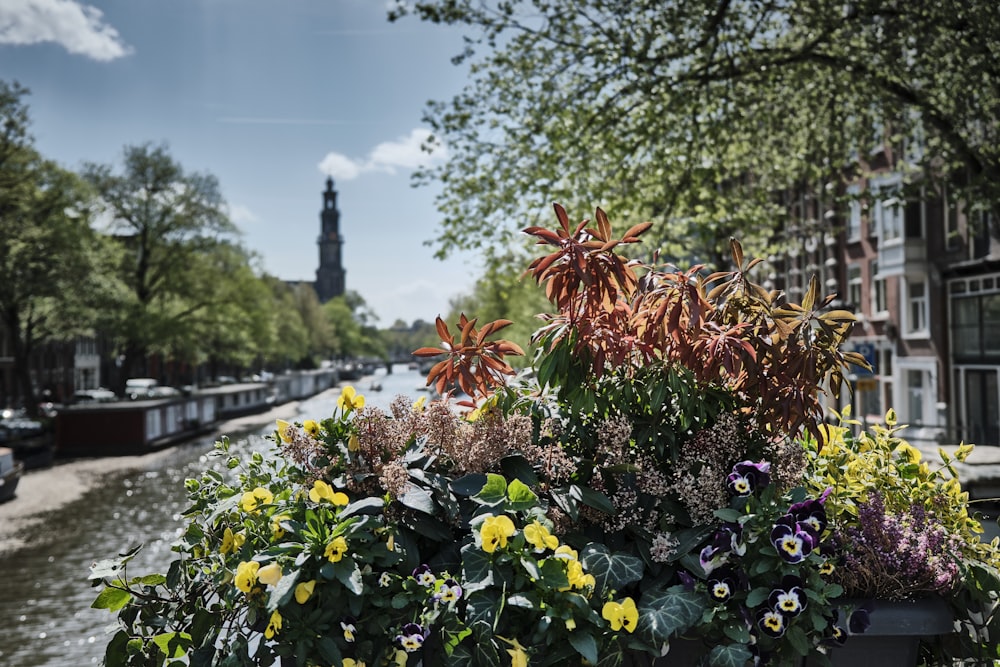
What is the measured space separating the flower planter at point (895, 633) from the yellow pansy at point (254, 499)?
166 cm

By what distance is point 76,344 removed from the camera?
65.9 m

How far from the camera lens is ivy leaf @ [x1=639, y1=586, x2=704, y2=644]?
239 centimetres

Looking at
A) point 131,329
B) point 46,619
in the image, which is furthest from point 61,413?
point 46,619

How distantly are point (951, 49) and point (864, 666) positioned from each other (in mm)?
10899

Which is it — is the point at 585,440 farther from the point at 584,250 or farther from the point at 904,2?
the point at 904,2

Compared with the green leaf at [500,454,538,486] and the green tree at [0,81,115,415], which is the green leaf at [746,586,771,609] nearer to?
the green leaf at [500,454,538,486]

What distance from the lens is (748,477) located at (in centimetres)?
262

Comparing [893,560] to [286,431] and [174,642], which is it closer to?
[286,431]

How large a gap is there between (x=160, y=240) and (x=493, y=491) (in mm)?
47136

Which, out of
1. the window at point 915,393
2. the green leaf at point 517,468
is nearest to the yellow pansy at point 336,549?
the green leaf at point 517,468

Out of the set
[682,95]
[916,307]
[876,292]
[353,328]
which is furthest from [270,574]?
[353,328]

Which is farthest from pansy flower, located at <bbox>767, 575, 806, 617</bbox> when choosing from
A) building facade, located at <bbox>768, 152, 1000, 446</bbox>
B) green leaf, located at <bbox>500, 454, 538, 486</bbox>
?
building facade, located at <bbox>768, 152, 1000, 446</bbox>

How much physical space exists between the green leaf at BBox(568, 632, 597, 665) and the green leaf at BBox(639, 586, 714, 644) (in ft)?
0.53

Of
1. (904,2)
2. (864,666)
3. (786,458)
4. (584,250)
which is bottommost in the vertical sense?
(864,666)
